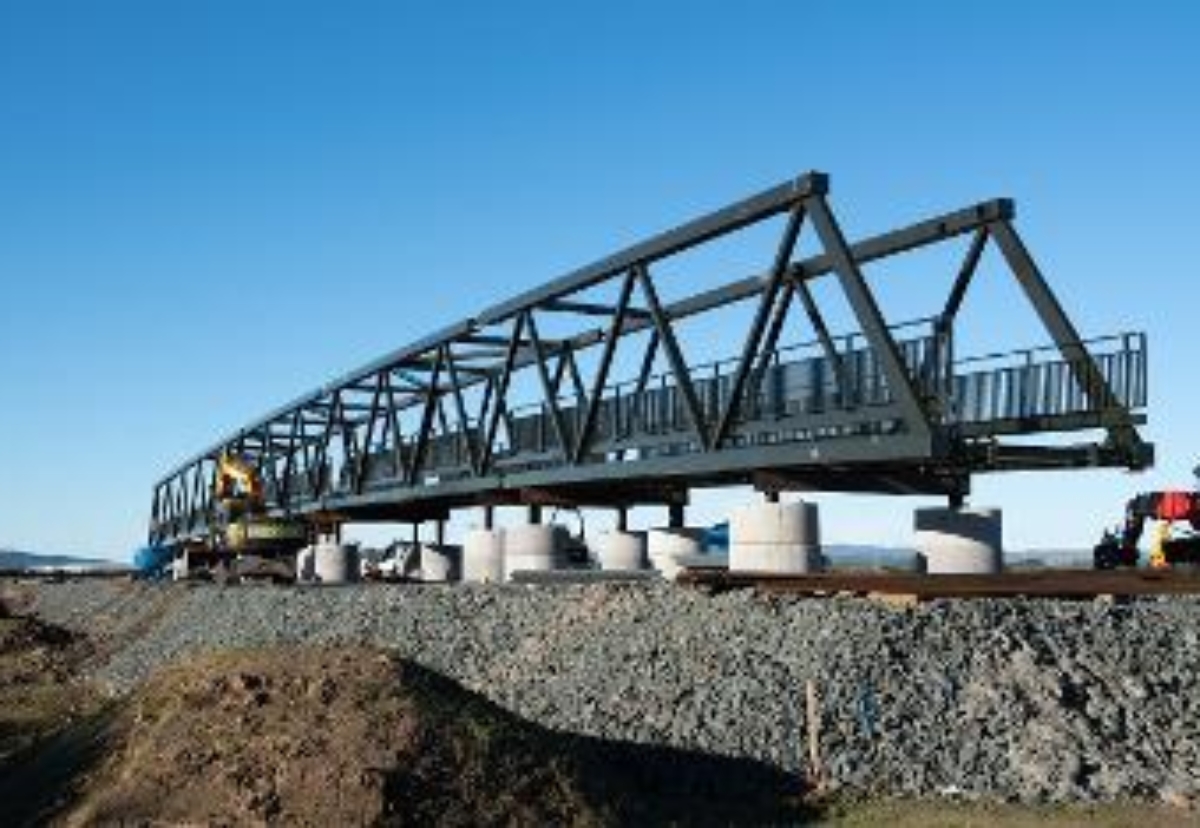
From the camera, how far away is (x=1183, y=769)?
1584cm

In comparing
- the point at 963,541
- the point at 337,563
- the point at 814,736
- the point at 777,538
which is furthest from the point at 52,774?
the point at 337,563

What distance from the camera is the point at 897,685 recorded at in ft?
56.8

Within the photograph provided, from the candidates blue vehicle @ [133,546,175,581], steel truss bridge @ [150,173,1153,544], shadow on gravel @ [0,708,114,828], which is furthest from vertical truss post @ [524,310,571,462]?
blue vehicle @ [133,546,175,581]

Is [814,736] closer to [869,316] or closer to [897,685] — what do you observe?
[897,685]

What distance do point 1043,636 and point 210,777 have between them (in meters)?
10.5

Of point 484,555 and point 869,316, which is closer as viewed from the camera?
point 869,316

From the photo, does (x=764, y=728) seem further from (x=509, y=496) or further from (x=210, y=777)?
(x=509, y=496)

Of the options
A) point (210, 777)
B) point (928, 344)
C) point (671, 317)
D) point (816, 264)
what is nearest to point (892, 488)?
point (928, 344)

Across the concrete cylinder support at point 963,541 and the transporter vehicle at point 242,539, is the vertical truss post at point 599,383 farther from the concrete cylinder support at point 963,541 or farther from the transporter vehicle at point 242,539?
the transporter vehicle at point 242,539

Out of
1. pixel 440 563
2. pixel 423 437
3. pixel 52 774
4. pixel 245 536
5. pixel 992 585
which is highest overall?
pixel 423 437

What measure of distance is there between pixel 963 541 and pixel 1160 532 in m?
10.1

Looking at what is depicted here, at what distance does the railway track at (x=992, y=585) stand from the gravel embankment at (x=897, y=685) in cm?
63

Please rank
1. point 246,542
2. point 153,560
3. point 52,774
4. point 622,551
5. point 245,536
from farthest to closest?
point 153,560 → point 246,542 → point 245,536 → point 622,551 → point 52,774

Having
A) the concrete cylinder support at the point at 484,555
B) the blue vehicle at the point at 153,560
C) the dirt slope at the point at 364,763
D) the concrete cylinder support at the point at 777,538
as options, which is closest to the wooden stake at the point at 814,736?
the dirt slope at the point at 364,763
